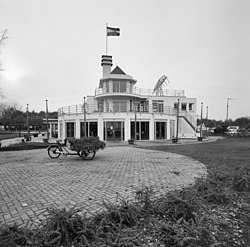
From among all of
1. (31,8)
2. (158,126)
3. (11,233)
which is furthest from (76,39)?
(11,233)

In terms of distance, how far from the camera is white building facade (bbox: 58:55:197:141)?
24422 millimetres

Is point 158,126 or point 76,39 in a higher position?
point 76,39

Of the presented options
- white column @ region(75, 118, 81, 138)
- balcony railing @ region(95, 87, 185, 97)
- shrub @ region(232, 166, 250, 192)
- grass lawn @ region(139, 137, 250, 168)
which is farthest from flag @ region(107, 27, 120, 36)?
shrub @ region(232, 166, 250, 192)

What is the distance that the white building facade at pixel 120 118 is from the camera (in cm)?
2442

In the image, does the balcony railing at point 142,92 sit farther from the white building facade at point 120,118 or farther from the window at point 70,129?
the window at point 70,129

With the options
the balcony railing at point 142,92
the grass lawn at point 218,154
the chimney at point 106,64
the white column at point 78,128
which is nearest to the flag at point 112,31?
the chimney at point 106,64

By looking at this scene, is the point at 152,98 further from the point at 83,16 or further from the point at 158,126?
the point at 83,16

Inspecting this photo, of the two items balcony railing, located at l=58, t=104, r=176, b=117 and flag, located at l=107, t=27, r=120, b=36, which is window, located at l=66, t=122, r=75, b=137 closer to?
balcony railing, located at l=58, t=104, r=176, b=117

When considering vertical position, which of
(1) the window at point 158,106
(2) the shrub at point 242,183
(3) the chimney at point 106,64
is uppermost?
(3) the chimney at point 106,64

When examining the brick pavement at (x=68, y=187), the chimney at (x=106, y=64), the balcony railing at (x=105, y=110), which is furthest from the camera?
the chimney at (x=106, y=64)

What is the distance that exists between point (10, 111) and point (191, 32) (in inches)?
2194

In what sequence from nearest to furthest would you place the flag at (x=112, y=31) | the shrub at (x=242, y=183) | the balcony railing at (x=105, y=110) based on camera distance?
the shrub at (x=242, y=183)
the balcony railing at (x=105, y=110)
the flag at (x=112, y=31)

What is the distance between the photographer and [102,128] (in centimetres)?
2439

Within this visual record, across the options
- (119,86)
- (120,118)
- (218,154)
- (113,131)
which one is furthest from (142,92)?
(218,154)
